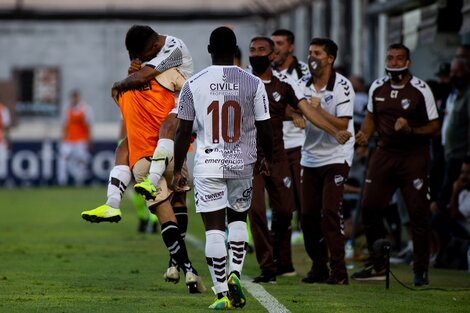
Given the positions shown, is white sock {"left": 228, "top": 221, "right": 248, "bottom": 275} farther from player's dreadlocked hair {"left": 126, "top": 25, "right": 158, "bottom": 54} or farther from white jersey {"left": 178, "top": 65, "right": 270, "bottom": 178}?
player's dreadlocked hair {"left": 126, "top": 25, "right": 158, "bottom": 54}

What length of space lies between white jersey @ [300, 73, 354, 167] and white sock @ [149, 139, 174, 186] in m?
2.00

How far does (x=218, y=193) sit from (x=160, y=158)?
1394 mm

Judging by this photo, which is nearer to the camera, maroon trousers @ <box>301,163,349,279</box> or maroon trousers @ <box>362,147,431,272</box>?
maroon trousers @ <box>301,163,349,279</box>

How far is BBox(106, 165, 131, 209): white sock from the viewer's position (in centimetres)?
1225

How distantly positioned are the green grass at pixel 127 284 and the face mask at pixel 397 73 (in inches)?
77.9

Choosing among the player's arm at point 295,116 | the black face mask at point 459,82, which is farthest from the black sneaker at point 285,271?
the black face mask at point 459,82

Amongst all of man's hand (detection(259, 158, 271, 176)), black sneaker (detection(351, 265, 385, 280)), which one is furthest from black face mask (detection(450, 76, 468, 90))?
man's hand (detection(259, 158, 271, 176))

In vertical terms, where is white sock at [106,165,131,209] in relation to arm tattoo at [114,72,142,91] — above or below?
below

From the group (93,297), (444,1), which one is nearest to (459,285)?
(93,297)

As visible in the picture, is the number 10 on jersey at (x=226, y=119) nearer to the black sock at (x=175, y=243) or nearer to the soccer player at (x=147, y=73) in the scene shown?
the soccer player at (x=147, y=73)

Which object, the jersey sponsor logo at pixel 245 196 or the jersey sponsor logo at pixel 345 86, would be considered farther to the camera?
the jersey sponsor logo at pixel 345 86

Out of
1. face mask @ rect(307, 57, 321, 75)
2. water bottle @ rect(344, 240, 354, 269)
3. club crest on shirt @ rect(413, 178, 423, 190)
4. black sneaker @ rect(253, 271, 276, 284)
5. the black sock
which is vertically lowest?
water bottle @ rect(344, 240, 354, 269)

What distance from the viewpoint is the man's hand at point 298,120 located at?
45.2 feet

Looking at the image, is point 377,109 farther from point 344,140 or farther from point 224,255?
point 224,255
